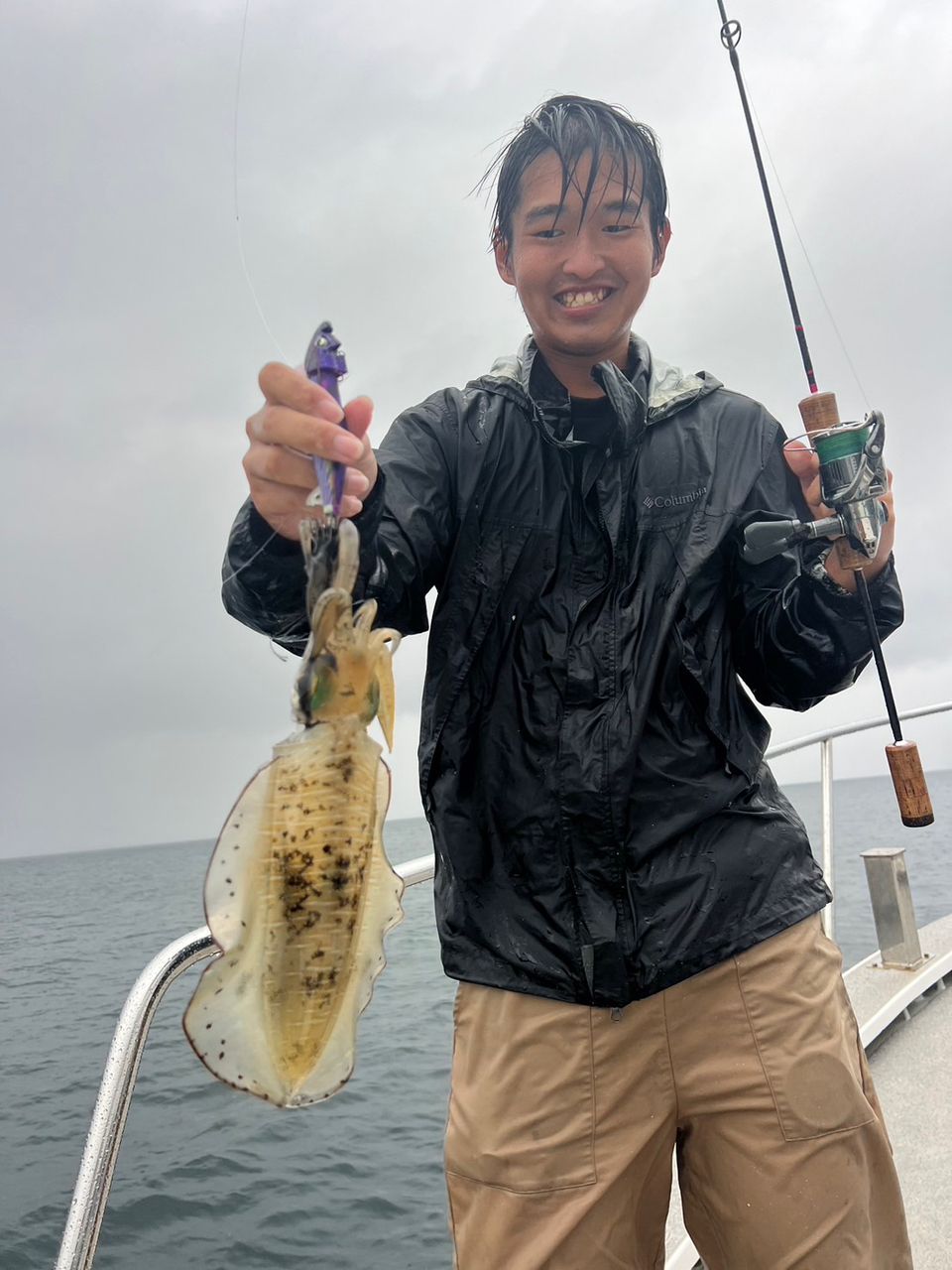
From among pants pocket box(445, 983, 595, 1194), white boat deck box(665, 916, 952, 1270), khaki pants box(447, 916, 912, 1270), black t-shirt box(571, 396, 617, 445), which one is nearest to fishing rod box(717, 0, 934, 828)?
black t-shirt box(571, 396, 617, 445)

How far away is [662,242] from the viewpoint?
293cm

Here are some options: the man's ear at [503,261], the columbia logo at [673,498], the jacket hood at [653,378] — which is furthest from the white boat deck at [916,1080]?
the man's ear at [503,261]

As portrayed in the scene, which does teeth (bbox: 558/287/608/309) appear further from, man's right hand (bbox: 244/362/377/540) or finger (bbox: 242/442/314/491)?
finger (bbox: 242/442/314/491)

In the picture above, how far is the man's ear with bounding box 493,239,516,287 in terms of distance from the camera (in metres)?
2.85

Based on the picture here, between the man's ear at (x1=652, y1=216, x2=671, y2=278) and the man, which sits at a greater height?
the man's ear at (x1=652, y1=216, x2=671, y2=278)

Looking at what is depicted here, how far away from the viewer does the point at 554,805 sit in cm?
223

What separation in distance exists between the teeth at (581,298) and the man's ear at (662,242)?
15.1 inches

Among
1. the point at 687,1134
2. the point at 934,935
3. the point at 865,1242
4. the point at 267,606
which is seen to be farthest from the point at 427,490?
the point at 934,935

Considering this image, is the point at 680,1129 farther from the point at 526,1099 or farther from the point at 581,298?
the point at 581,298

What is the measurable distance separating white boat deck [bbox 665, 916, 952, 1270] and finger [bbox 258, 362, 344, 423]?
2.34 meters

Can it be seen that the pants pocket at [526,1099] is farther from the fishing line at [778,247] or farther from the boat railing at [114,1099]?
the fishing line at [778,247]

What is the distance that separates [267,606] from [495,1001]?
121 centimetres

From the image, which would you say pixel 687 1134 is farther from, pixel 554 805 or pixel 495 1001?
pixel 554 805

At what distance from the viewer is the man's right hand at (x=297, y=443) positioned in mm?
1376
